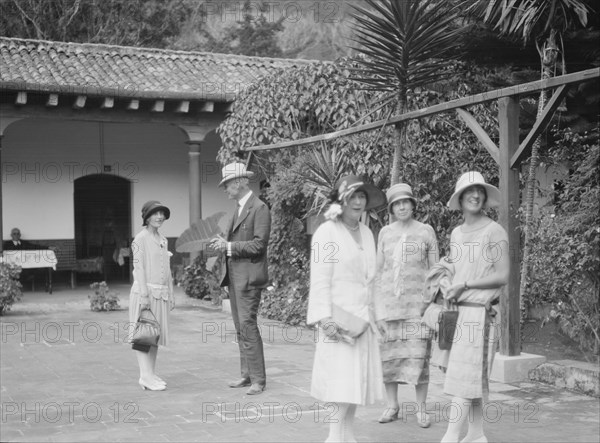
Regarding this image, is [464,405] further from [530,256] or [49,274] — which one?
[49,274]

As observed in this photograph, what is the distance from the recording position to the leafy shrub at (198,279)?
1469 cm

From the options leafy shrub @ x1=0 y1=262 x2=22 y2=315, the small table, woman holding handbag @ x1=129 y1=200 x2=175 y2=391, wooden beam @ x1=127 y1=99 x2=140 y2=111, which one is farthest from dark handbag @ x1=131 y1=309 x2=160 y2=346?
the small table

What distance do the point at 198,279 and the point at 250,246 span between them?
807cm

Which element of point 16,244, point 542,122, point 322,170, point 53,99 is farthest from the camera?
point 16,244

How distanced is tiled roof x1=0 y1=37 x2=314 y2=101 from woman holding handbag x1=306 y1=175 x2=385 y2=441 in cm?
902

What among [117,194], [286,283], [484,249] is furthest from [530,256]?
[117,194]

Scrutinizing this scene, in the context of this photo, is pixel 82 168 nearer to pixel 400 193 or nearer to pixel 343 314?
pixel 400 193

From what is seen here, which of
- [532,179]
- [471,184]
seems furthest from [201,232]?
[471,184]

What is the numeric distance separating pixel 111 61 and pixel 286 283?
713 centimetres

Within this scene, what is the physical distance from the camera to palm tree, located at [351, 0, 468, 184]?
7.95m

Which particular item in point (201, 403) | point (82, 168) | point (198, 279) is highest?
point (82, 168)

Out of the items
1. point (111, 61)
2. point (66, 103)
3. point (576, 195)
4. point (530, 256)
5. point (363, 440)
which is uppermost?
point (111, 61)

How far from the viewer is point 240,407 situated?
637cm

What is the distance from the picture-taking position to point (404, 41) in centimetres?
815
